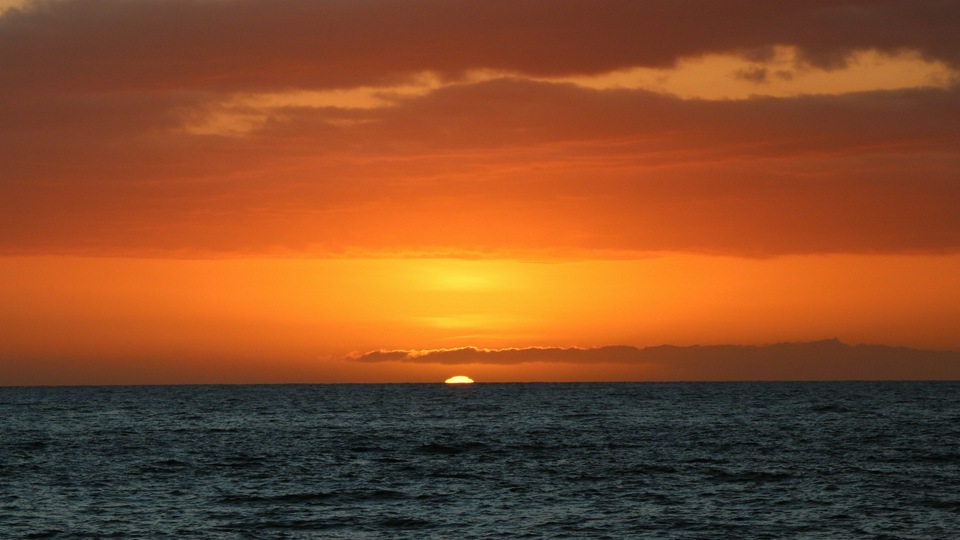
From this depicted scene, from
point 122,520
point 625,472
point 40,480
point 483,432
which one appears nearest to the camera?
point 122,520

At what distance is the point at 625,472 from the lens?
6881 cm

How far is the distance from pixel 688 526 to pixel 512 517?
8.16 m

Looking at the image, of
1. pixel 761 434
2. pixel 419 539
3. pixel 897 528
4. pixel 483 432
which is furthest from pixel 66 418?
pixel 897 528

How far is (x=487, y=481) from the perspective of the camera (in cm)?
6475

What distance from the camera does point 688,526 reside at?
48594mm

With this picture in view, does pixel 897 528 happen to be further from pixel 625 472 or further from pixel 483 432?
pixel 483 432

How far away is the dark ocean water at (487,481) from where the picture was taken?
48.9 m

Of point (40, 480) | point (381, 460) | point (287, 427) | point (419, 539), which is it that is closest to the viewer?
point (419, 539)

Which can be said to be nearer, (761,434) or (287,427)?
(761,434)

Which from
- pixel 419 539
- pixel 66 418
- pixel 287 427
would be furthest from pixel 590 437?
pixel 66 418

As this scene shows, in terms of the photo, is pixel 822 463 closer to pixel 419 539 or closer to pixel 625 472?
pixel 625 472

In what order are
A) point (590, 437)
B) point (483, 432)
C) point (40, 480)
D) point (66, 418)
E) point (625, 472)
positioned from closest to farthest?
point (40, 480), point (625, 472), point (590, 437), point (483, 432), point (66, 418)

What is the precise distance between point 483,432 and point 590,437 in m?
13.4

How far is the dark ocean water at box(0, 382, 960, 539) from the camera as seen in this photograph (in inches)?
1924
